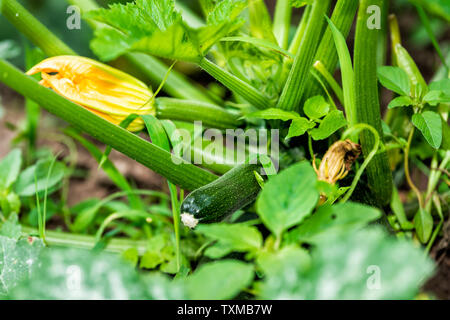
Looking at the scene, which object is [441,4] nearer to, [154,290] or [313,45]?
[313,45]

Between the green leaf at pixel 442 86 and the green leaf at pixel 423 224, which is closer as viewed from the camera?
the green leaf at pixel 442 86

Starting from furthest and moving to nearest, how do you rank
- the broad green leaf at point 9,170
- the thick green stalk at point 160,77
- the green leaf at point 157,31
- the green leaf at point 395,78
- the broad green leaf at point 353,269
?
the thick green stalk at point 160,77
the broad green leaf at point 9,170
the green leaf at point 395,78
the green leaf at point 157,31
the broad green leaf at point 353,269

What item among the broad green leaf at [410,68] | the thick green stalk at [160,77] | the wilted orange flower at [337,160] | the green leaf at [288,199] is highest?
the thick green stalk at [160,77]

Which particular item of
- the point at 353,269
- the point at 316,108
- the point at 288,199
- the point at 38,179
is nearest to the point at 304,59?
the point at 316,108

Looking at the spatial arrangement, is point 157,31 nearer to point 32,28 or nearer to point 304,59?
point 304,59

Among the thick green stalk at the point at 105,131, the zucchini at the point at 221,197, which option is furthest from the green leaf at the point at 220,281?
the thick green stalk at the point at 105,131

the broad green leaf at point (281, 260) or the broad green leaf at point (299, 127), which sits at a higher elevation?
the broad green leaf at point (299, 127)

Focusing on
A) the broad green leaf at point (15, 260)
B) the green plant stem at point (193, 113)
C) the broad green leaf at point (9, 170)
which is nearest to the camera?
the broad green leaf at point (15, 260)

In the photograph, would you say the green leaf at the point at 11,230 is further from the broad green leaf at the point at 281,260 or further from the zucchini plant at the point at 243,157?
the broad green leaf at the point at 281,260
